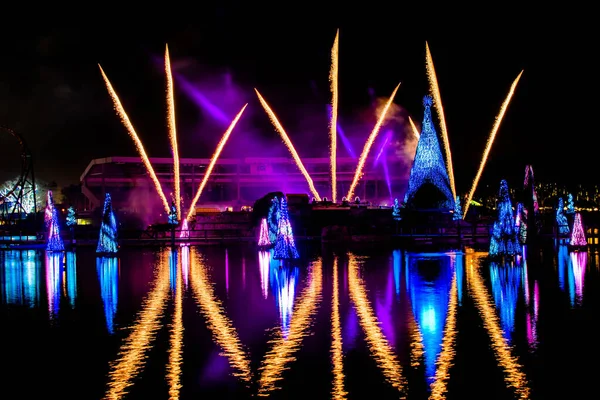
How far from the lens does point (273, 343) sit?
39.9 feet

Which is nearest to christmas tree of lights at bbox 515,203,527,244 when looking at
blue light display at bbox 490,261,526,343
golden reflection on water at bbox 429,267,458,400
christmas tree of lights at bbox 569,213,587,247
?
christmas tree of lights at bbox 569,213,587,247

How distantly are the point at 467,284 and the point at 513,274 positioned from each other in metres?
3.30

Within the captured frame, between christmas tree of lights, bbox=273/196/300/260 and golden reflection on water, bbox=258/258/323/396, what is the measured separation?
911 cm

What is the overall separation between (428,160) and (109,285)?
99.5 ft

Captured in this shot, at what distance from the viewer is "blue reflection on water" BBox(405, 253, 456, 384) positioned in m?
11.8

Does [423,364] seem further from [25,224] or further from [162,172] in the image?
[162,172]

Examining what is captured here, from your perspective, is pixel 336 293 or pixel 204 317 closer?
pixel 204 317

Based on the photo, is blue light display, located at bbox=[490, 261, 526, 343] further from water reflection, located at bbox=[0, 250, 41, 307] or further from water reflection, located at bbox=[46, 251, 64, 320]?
water reflection, located at bbox=[0, 250, 41, 307]

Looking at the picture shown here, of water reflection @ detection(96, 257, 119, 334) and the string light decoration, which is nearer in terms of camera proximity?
water reflection @ detection(96, 257, 119, 334)

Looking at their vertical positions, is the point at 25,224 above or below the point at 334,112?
below

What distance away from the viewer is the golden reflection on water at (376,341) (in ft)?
32.3

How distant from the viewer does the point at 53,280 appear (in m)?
22.4

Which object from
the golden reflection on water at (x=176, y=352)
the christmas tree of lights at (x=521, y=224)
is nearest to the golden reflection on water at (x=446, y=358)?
the golden reflection on water at (x=176, y=352)

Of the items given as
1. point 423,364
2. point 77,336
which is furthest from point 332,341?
point 77,336
